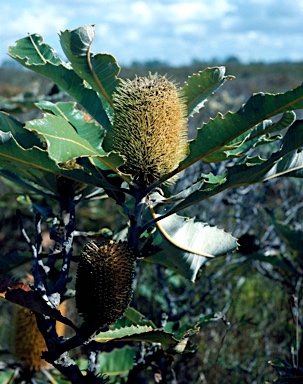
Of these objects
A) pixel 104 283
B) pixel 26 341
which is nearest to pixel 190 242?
pixel 104 283

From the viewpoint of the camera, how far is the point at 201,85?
149 centimetres

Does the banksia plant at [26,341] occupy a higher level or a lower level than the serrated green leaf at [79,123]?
lower

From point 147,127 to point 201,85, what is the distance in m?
0.20

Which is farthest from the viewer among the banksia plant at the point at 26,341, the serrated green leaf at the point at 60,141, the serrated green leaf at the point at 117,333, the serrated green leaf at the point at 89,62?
the banksia plant at the point at 26,341

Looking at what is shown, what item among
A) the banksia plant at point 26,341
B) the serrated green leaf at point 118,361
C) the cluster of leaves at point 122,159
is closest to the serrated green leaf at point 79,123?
the cluster of leaves at point 122,159

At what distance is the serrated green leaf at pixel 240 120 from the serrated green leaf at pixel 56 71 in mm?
344

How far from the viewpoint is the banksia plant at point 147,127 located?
1448 millimetres

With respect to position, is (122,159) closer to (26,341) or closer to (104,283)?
(104,283)

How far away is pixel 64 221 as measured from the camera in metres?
1.79

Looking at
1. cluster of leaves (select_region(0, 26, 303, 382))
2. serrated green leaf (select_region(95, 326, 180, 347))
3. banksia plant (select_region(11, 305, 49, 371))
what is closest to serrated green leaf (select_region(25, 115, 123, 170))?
cluster of leaves (select_region(0, 26, 303, 382))

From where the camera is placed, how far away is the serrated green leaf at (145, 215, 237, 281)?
4.63 ft

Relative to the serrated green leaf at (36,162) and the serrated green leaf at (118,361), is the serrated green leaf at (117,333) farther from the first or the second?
the serrated green leaf at (118,361)

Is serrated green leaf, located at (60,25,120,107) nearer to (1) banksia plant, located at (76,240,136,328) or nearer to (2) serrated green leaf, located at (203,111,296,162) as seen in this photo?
(2) serrated green leaf, located at (203,111,296,162)

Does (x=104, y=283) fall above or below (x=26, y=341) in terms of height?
above
